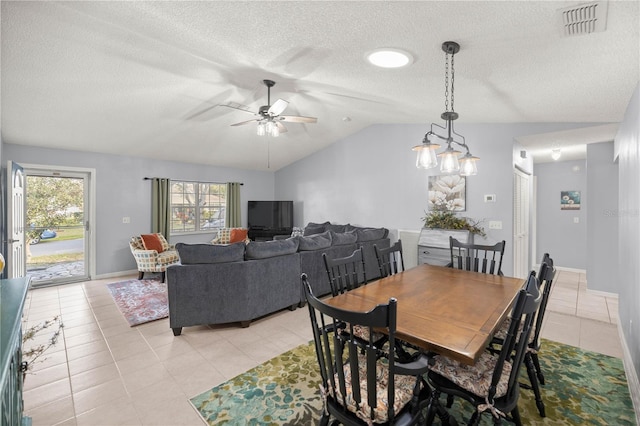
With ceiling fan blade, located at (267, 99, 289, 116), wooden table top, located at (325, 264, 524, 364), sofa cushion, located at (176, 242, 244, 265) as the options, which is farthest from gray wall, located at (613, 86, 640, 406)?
sofa cushion, located at (176, 242, 244, 265)

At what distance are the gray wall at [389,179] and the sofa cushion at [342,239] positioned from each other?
4.57ft

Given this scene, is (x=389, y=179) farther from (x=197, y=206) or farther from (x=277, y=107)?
(x=197, y=206)

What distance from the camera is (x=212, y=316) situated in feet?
10.9

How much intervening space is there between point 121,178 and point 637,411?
7.46 meters

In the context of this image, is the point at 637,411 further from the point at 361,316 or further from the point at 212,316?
the point at 212,316

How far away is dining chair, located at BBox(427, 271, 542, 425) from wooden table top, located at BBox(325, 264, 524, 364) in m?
0.14

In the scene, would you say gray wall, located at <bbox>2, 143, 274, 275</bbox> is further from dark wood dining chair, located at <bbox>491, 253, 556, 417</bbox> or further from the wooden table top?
dark wood dining chair, located at <bbox>491, 253, 556, 417</bbox>

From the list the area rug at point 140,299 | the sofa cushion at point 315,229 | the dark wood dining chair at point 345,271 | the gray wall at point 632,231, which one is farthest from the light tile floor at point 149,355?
the sofa cushion at point 315,229

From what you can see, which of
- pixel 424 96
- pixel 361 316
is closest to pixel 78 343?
pixel 361 316

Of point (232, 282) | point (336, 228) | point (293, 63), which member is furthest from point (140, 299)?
point (293, 63)

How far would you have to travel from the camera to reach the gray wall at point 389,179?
4598 mm

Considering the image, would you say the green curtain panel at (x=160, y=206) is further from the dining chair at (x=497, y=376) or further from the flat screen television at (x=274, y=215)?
the dining chair at (x=497, y=376)

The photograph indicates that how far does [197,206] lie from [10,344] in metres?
6.63

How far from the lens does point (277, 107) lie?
3.39 meters
